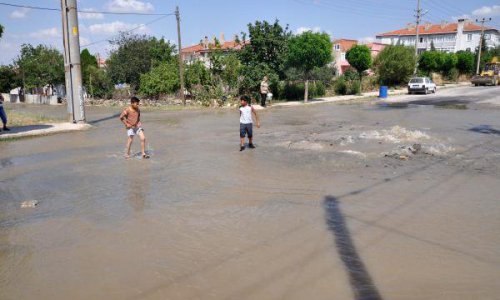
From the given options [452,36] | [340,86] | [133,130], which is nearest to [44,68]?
[340,86]

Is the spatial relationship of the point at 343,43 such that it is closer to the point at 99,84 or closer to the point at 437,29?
the point at 437,29

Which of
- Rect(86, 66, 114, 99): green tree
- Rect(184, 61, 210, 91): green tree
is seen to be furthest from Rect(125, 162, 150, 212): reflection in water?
Rect(86, 66, 114, 99): green tree

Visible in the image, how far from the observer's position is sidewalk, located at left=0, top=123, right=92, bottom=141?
15945 mm

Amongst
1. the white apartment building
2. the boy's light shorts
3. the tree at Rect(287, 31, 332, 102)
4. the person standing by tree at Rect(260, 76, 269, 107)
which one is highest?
the white apartment building

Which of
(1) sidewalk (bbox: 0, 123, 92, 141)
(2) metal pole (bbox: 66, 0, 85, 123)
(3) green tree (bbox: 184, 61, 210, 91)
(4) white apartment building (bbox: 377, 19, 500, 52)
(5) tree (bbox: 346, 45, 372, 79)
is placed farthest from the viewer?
(4) white apartment building (bbox: 377, 19, 500, 52)

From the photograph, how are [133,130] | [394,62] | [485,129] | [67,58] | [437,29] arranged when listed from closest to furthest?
1. [133,130]
2. [485,129]
3. [67,58]
4. [394,62]
5. [437,29]

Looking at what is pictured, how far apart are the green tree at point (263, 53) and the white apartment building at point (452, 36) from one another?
60797 mm

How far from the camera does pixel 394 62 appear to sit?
43.9 meters

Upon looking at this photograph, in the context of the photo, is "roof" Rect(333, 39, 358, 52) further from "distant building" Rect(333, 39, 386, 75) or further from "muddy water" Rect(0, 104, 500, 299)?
"muddy water" Rect(0, 104, 500, 299)

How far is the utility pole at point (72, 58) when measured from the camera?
18.7 m

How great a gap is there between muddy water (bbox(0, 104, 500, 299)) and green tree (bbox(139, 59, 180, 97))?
20556mm

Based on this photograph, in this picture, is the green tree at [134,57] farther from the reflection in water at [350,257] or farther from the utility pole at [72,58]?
the reflection in water at [350,257]

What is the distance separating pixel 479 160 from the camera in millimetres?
10711

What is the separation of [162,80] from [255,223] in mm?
28405
